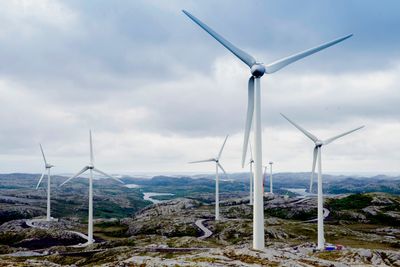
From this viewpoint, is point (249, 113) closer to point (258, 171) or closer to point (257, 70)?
point (257, 70)

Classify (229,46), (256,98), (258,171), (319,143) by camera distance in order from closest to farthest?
(258,171) → (256,98) → (229,46) → (319,143)

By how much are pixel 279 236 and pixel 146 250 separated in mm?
77746

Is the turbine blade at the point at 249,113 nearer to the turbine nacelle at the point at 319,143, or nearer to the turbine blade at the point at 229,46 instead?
the turbine blade at the point at 229,46

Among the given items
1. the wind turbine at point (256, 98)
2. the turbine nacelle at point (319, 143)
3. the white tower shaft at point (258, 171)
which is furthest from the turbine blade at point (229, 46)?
the turbine nacelle at point (319, 143)

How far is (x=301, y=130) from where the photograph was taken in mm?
106688

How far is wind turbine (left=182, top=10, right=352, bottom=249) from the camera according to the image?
63.0 metres

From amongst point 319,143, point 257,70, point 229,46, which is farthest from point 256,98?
point 319,143

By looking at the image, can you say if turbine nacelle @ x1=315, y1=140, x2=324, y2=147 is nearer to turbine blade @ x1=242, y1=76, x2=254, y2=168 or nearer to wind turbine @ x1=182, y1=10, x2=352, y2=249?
wind turbine @ x1=182, y1=10, x2=352, y2=249

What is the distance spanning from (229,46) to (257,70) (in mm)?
7659

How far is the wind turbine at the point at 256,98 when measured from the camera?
63.0 m

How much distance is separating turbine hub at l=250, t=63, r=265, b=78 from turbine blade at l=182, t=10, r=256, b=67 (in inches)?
53.1

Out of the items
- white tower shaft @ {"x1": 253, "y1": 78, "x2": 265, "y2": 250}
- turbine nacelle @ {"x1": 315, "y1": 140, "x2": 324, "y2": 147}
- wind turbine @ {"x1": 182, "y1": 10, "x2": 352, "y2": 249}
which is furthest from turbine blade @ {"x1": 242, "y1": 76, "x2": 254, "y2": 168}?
turbine nacelle @ {"x1": 315, "y1": 140, "x2": 324, "y2": 147}

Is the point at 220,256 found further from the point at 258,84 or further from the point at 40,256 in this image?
the point at 40,256

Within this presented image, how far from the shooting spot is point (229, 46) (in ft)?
229
